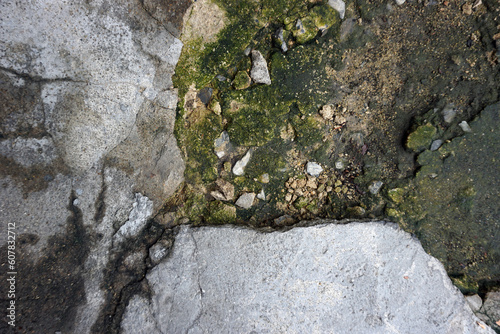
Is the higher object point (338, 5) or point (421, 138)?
point (338, 5)

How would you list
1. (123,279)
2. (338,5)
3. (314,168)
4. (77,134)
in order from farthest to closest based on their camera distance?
(314,168)
(338,5)
(123,279)
(77,134)

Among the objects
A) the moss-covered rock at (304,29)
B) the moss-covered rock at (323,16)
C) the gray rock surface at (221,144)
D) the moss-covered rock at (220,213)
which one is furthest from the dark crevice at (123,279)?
the moss-covered rock at (323,16)

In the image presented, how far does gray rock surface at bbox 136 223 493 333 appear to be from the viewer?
1.49m

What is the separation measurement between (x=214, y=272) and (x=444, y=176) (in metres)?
1.43

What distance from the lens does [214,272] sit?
60.8 inches

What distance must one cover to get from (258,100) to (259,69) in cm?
19

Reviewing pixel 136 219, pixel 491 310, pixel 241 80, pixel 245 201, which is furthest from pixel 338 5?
pixel 491 310

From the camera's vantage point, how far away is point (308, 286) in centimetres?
151

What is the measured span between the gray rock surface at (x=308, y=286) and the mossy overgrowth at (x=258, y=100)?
0.29 metres

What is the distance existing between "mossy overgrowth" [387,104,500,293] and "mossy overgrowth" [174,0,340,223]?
0.64 metres

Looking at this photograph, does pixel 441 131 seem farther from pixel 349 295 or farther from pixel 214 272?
pixel 214 272

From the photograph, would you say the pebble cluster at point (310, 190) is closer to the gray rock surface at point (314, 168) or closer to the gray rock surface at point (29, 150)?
the gray rock surface at point (314, 168)

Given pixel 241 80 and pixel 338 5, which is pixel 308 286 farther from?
pixel 338 5

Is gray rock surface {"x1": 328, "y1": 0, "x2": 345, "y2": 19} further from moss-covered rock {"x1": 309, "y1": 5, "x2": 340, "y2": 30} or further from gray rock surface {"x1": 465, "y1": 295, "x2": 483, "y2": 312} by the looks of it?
gray rock surface {"x1": 465, "y1": 295, "x2": 483, "y2": 312}
